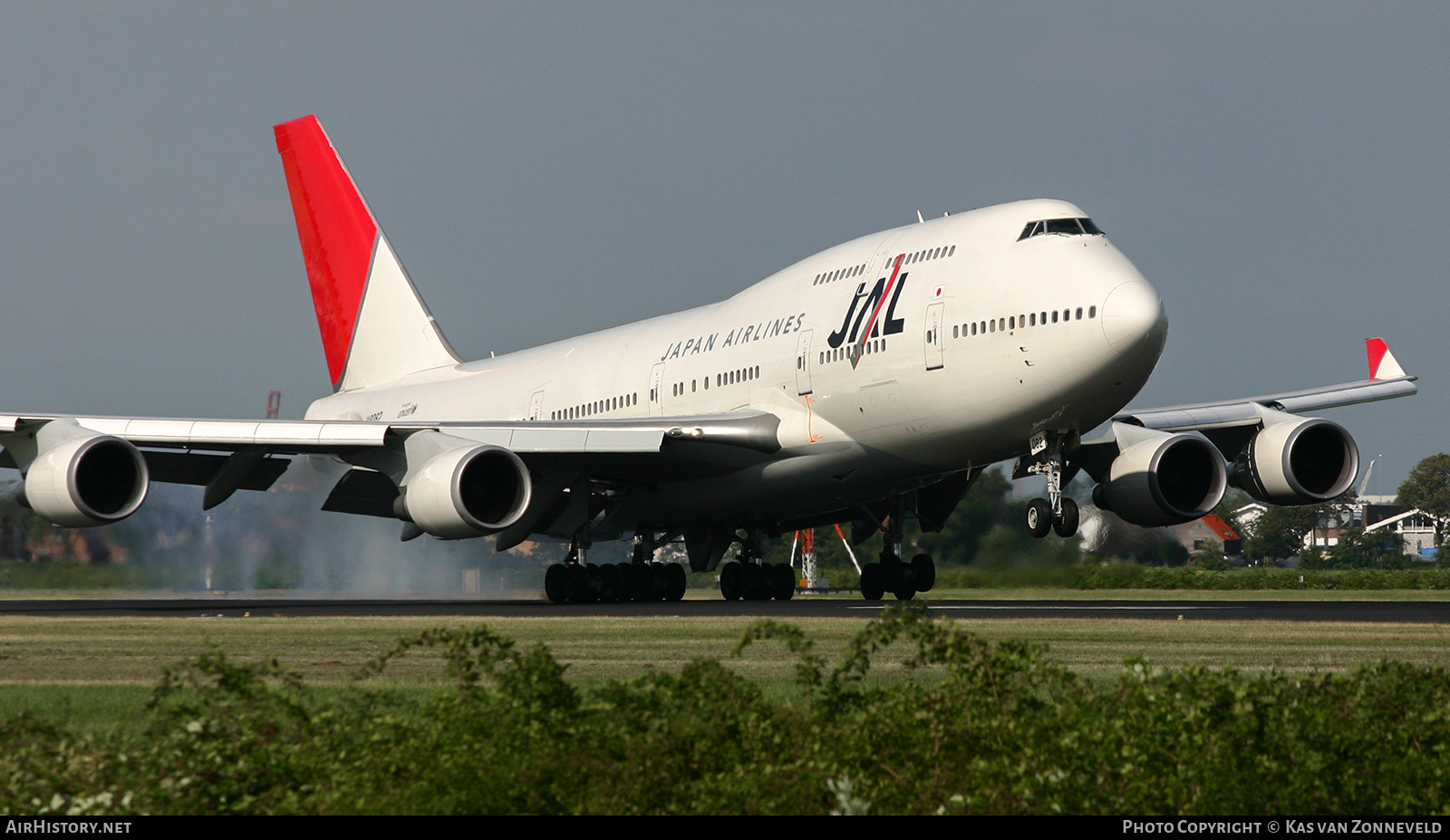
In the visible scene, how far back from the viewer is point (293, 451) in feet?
84.5

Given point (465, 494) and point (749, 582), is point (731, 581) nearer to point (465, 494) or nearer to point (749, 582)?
point (749, 582)

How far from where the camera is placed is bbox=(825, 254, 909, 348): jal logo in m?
23.2

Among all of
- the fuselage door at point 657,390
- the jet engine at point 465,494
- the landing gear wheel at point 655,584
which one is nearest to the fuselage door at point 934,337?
the jet engine at point 465,494

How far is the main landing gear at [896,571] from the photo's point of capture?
27078 millimetres

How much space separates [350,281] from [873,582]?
17.2 meters

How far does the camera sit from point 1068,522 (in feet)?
71.2

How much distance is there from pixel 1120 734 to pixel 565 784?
214 centimetres

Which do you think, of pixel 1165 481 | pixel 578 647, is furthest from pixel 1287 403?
pixel 578 647

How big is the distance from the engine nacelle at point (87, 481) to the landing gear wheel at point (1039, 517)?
1329cm

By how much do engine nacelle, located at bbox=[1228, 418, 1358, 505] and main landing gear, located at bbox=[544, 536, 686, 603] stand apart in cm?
1055

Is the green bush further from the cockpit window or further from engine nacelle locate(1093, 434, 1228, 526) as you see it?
engine nacelle locate(1093, 434, 1228, 526)

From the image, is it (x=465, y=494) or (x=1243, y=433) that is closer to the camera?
(x=465, y=494)

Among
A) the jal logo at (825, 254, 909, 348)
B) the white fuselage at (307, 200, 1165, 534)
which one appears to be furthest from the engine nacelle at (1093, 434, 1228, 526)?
the jal logo at (825, 254, 909, 348)

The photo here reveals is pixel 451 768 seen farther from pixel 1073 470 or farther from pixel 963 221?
pixel 1073 470
